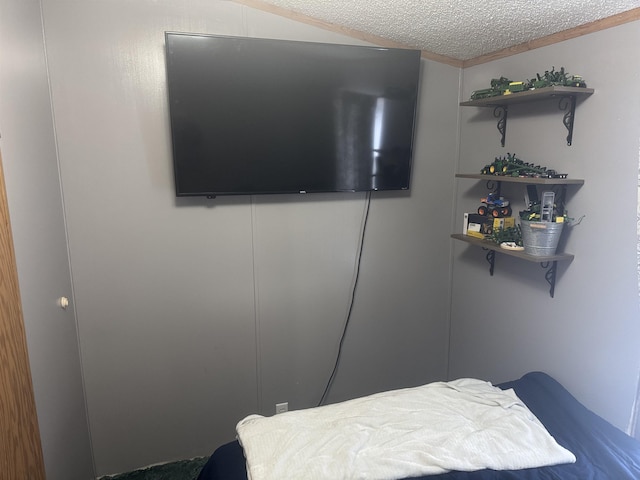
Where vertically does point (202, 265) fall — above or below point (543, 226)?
below

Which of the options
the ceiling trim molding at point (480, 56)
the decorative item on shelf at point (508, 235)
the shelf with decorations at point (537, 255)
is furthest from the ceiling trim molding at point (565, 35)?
the decorative item on shelf at point (508, 235)

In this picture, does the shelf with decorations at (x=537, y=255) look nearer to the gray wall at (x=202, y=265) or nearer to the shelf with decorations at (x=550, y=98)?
the shelf with decorations at (x=550, y=98)

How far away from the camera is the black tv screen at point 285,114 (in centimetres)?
192

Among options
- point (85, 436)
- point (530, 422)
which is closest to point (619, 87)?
point (530, 422)

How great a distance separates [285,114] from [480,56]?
1.15m

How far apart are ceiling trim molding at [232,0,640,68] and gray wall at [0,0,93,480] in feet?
3.14

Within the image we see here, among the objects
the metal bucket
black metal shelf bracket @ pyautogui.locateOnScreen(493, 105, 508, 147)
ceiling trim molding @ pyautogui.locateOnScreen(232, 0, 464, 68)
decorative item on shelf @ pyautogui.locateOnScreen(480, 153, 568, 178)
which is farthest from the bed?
ceiling trim molding @ pyautogui.locateOnScreen(232, 0, 464, 68)

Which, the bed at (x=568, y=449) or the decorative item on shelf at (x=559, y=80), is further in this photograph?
the decorative item on shelf at (x=559, y=80)

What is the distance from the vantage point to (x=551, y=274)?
199cm

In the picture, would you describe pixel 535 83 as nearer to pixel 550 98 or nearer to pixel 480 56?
pixel 550 98

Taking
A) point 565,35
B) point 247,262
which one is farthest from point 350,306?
point 565,35

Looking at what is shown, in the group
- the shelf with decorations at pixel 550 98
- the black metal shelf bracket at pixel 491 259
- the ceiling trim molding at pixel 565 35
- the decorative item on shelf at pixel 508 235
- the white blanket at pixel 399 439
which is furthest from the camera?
the black metal shelf bracket at pixel 491 259

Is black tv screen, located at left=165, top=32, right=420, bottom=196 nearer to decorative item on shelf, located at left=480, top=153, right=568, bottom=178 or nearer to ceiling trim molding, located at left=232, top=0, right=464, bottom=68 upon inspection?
ceiling trim molding, located at left=232, top=0, right=464, bottom=68

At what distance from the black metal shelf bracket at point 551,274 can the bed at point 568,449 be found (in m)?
0.43
